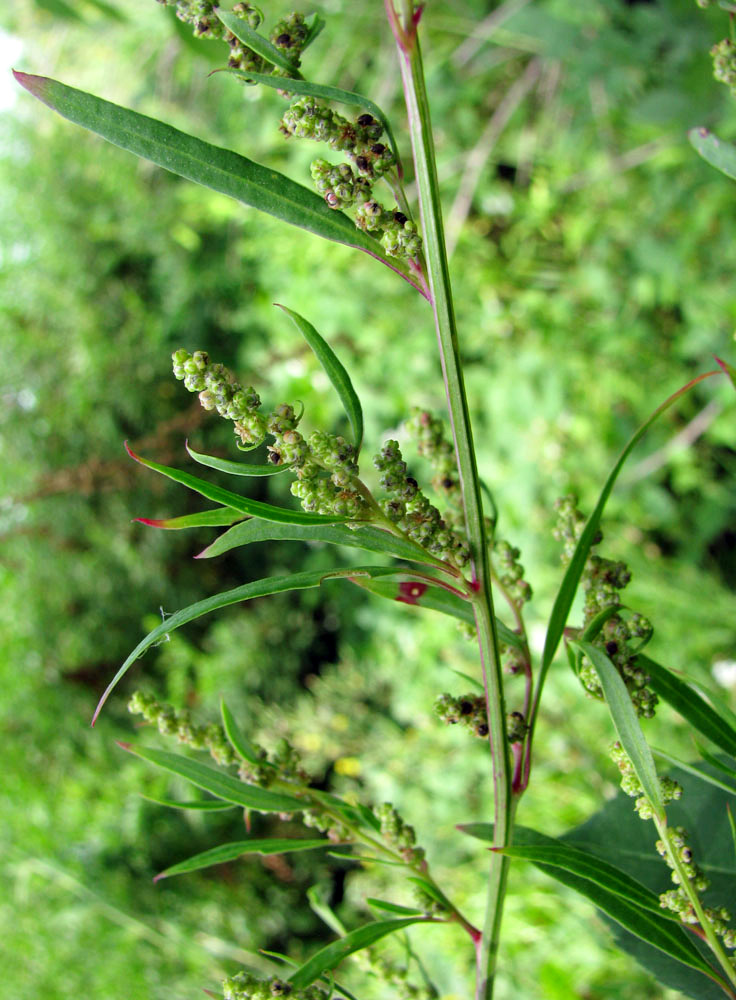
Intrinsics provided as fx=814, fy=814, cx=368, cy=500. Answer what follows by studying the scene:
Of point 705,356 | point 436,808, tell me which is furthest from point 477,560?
point 436,808

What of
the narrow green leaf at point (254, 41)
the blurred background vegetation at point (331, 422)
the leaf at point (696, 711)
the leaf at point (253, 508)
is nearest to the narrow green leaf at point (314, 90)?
the narrow green leaf at point (254, 41)

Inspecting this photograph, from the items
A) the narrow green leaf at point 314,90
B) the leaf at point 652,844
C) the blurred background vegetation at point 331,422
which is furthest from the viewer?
the blurred background vegetation at point 331,422

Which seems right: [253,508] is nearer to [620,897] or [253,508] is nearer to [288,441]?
[288,441]

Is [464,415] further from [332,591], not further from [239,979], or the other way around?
[332,591]

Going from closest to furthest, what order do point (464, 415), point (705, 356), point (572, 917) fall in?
point (464, 415) → point (572, 917) → point (705, 356)

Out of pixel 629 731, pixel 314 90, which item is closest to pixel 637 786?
pixel 629 731

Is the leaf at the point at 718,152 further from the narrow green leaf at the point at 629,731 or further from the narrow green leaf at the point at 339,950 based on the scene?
the narrow green leaf at the point at 339,950
